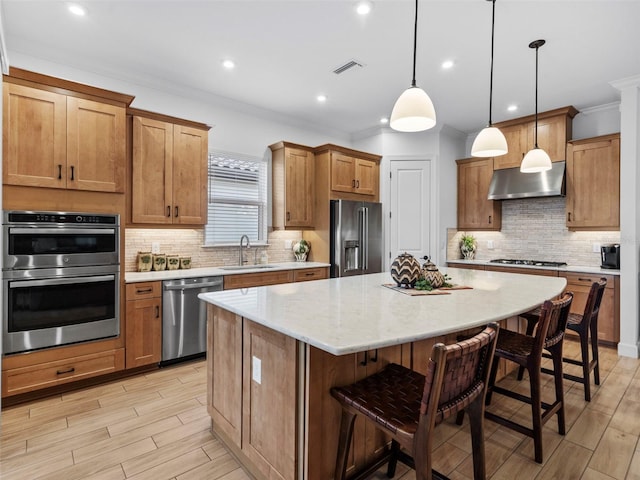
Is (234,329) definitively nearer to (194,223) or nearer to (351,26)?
(194,223)

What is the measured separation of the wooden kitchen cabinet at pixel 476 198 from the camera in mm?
5336

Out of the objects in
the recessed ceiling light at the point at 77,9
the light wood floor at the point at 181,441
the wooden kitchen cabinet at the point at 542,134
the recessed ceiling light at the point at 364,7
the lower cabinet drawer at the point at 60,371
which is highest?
the recessed ceiling light at the point at 77,9

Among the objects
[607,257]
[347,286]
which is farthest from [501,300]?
[607,257]

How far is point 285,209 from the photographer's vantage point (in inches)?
184

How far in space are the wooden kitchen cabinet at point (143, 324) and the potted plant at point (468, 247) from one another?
4.59 metres

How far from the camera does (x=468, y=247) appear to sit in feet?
18.6

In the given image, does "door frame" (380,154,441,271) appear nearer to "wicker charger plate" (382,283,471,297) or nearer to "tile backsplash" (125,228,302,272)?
"tile backsplash" (125,228,302,272)

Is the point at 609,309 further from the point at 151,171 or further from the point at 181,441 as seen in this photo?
the point at 151,171

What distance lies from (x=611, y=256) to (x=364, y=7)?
13.0ft

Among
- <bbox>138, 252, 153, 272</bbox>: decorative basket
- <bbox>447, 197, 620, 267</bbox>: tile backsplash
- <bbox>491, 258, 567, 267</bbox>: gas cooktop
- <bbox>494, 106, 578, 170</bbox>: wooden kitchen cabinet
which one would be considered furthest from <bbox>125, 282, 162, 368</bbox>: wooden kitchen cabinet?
<bbox>494, 106, 578, 170</bbox>: wooden kitchen cabinet

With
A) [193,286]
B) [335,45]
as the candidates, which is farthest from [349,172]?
[193,286]

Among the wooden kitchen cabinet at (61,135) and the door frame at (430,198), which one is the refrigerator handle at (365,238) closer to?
the door frame at (430,198)

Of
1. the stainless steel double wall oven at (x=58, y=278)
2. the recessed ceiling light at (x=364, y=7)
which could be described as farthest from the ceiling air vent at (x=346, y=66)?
the stainless steel double wall oven at (x=58, y=278)

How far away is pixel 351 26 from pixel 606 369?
3940 mm
